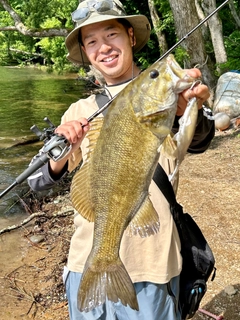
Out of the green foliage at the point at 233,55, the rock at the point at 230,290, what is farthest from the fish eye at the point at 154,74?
the green foliage at the point at 233,55

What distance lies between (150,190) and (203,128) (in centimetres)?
49

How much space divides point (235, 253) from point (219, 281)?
562 millimetres

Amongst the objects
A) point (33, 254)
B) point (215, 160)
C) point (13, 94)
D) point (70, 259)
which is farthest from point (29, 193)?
point (13, 94)

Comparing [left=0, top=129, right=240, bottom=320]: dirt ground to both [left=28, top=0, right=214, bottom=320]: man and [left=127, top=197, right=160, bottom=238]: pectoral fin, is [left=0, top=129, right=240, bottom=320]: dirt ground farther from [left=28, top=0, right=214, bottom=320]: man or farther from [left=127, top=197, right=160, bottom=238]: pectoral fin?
[left=127, top=197, right=160, bottom=238]: pectoral fin

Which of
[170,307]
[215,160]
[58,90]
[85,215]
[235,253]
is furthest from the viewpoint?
[58,90]

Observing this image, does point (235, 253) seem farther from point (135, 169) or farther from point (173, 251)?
point (135, 169)

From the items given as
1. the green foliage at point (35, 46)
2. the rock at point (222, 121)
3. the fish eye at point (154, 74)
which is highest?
the fish eye at point (154, 74)

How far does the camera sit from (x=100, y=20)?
8.46 ft

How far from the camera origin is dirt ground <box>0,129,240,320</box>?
4.68m

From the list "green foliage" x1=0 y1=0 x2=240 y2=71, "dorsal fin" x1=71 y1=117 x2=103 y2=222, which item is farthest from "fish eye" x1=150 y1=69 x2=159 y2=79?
"green foliage" x1=0 y1=0 x2=240 y2=71

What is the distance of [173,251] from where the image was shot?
97.1 inches

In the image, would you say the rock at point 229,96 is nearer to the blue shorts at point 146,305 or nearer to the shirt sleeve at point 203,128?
the shirt sleeve at point 203,128

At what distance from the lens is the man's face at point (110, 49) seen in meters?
2.62

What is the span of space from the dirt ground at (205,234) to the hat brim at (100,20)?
2.78 metres
